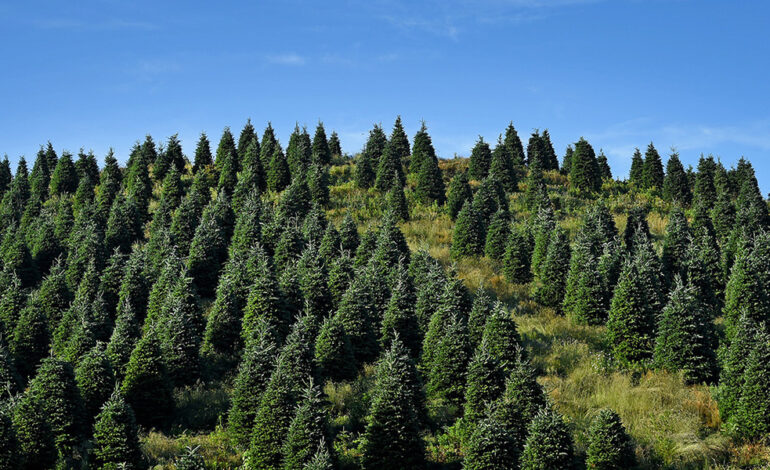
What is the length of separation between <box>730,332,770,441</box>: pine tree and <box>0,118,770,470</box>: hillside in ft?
0.21

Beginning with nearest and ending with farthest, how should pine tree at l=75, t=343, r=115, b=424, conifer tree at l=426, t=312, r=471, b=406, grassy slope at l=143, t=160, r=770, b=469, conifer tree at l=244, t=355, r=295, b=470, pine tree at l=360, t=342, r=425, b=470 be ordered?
pine tree at l=360, t=342, r=425, b=470
conifer tree at l=244, t=355, r=295, b=470
grassy slope at l=143, t=160, r=770, b=469
pine tree at l=75, t=343, r=115, b=424
conifer tree at l=426, t=312, r=471, b=406

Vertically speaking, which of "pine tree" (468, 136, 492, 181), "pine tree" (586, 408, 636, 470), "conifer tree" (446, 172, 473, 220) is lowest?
"pine tree" (586, 408, 636, 470)

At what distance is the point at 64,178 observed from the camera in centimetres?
5691

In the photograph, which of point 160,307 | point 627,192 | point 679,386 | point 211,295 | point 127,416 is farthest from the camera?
point 627,192

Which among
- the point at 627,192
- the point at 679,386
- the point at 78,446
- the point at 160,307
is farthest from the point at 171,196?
the point at 627,192

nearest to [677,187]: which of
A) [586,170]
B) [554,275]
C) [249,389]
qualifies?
[586,170]

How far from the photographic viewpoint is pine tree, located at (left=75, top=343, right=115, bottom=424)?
21422 millimetres

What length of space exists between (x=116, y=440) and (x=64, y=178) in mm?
46152

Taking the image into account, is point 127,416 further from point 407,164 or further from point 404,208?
point 407,164

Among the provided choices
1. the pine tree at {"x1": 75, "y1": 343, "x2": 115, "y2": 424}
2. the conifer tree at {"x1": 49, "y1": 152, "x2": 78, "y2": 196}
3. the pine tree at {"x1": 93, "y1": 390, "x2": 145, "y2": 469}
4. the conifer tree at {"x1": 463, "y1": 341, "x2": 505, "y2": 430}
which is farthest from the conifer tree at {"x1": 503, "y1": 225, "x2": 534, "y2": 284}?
the conifer tree at {"x1": 49, "y1": 152, "x2": 78, "y2": 196}

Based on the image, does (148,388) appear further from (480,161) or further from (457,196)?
(480,161)

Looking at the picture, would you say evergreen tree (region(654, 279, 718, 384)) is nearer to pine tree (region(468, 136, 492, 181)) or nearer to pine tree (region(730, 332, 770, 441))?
pine tree (region(730, 332, 770, 441))

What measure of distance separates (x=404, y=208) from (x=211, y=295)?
1652cm

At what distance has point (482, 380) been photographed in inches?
795
